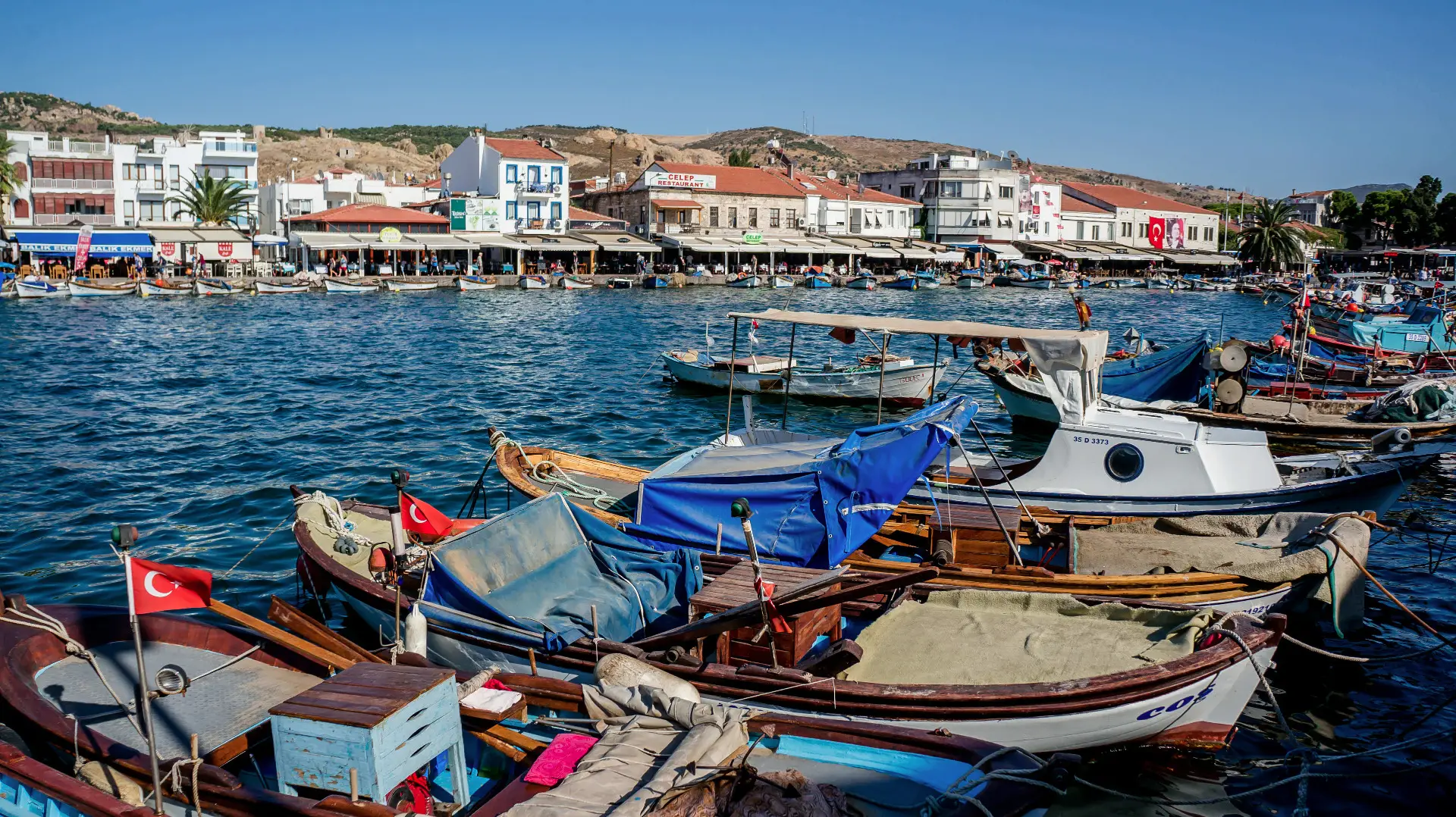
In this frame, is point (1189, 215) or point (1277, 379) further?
point (1189, 215)

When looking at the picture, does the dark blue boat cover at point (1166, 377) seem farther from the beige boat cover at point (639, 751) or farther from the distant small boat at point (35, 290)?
the distant small boat at point (35, 290)

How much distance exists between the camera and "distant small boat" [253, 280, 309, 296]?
211 ft

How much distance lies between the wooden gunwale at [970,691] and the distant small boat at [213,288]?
62366 mm

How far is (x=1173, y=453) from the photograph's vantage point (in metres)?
13.4

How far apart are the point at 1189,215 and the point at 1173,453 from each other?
101 m

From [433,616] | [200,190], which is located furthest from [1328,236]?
[433,616]

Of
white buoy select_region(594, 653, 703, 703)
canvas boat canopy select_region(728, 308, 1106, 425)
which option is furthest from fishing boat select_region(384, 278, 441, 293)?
white buoy select_region(594, 653, 703, 703)

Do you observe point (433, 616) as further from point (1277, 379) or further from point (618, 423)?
point (1277, 379)

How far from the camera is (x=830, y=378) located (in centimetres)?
2758

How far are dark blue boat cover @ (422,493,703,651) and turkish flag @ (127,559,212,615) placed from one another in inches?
97.2

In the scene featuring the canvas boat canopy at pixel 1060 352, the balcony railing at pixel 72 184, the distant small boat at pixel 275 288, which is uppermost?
the balcony railing at pixel 72 184

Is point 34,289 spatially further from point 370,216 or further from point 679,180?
point 679,180

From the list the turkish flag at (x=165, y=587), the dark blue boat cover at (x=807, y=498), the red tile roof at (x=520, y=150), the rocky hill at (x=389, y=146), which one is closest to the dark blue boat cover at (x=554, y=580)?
the dark blue boat cover at (x=807, y=498)

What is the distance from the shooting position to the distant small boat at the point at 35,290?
190ft
